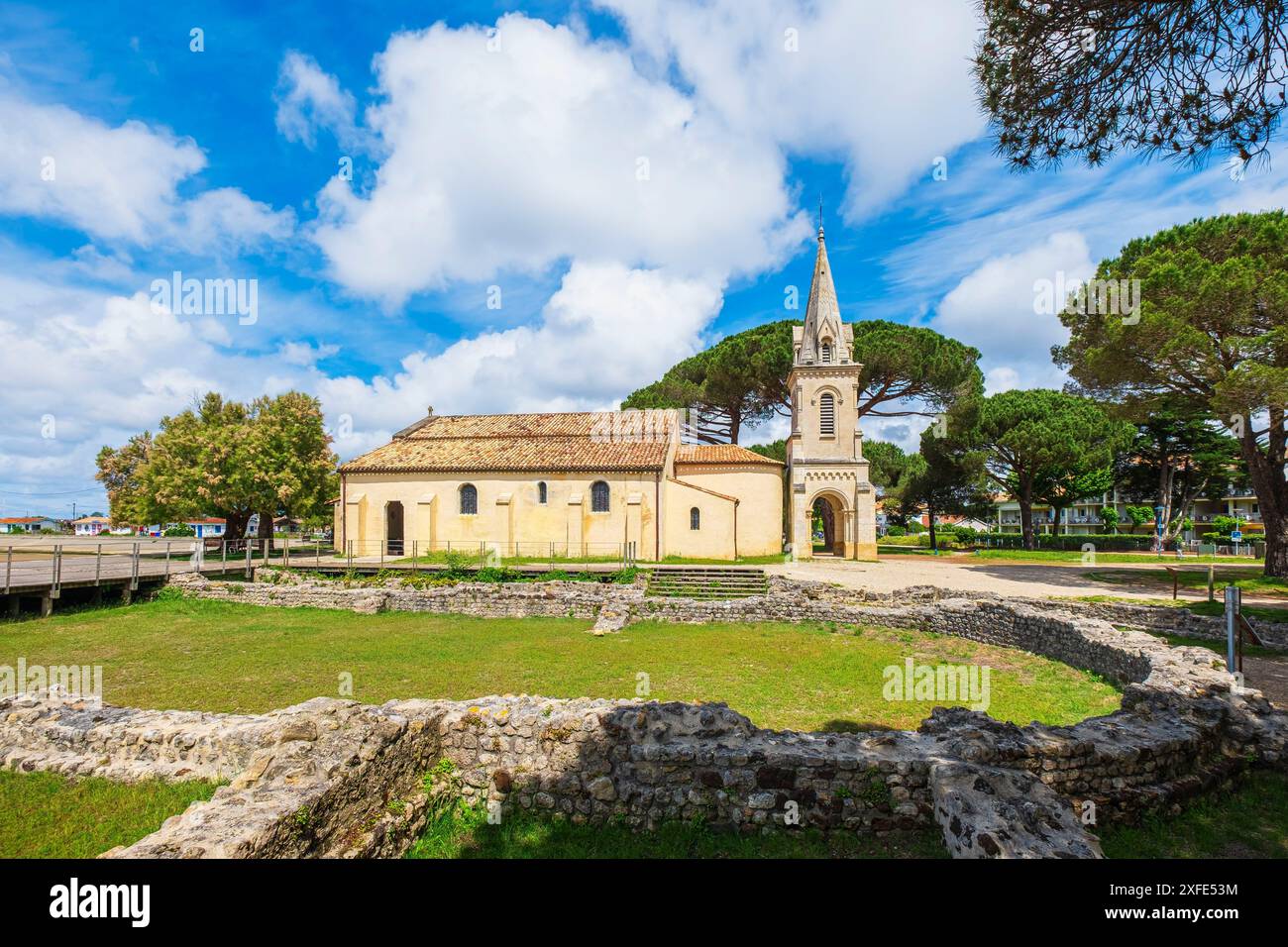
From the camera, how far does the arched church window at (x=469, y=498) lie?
30328mm

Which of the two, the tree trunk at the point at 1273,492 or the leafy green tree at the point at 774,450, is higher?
the leafy green tree at the point at 774,450

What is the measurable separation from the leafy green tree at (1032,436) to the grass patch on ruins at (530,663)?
31166 mm

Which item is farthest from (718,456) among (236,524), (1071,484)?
(1071,484)

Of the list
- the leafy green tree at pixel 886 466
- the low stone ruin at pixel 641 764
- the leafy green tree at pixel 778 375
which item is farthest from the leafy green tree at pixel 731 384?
the low stone ruin at pixel 641 764

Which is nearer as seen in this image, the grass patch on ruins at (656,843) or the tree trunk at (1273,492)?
the grass patch on ruins at (656,843)

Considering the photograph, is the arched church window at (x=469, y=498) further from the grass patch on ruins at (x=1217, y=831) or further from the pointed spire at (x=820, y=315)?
the grass patch on ruins at (x=1217, y=831)

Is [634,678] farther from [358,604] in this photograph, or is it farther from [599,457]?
[599,457]

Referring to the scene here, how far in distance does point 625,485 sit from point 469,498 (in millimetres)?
8858

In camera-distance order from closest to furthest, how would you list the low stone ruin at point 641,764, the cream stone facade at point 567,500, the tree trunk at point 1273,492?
the low stone ruin at point 641,764 < the tree trunk at point 1273,492 < the cream stone facade at point 567,500

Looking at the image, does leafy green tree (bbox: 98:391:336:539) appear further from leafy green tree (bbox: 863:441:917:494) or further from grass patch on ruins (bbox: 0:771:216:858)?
leafy green tree (bbox: 863:441:917:494)

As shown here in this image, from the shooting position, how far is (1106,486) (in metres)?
47.2

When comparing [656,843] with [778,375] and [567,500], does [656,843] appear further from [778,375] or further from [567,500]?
[778,375]
